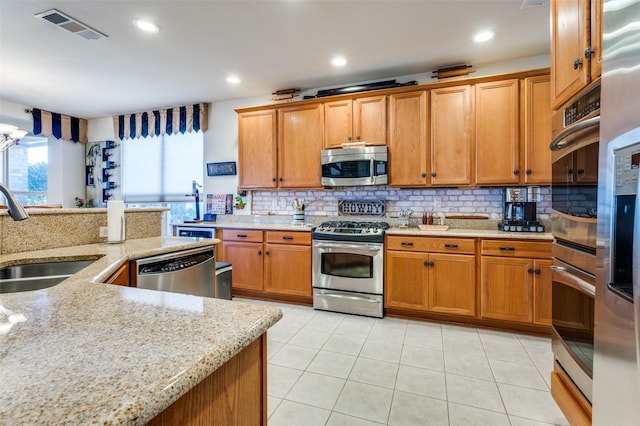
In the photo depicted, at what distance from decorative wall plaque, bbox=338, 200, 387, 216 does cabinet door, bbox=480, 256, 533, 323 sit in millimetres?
1244

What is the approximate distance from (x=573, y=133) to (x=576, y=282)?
625 mm

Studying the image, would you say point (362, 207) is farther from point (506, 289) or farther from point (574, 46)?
point (574, 46)

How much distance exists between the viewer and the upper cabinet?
1219mm

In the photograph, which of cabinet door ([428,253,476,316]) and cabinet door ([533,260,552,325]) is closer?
cabinet door ([533,260,552,325])

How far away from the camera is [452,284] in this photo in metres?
2.90

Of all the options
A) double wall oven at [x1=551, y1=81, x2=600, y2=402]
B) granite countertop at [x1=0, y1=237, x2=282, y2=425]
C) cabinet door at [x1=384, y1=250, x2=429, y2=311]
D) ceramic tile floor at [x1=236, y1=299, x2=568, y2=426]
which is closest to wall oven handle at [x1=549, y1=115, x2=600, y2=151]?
double wall oven at [x1=551, y1=81, x2=600, y2=402]

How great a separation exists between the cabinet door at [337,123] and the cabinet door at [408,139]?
46 centimetres

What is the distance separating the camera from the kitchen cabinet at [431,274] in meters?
2.86

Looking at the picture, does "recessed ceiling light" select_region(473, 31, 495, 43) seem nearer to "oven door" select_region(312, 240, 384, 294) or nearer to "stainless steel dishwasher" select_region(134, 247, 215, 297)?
"oven door" select_region(312, 240, 384, 294)

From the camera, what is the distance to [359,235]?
3.17 metres

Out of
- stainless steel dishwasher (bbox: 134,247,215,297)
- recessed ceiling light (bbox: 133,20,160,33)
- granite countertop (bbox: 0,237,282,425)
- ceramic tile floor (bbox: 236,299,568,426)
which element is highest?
recessed ceiling light (bbox: 133,20,160,33)

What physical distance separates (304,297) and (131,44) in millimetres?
3010

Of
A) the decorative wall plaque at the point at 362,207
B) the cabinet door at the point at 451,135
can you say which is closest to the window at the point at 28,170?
the decorative wall plaque at the point at 362,207

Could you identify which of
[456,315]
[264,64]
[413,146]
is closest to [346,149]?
[413,146]
